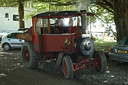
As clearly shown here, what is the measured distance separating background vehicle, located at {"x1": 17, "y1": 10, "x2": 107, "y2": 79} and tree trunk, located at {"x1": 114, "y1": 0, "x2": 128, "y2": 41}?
3.28 meters

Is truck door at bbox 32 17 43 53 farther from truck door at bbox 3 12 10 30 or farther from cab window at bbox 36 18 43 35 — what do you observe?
truck door at bbox 3 12 10 30

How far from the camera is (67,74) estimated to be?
7383 millimetres

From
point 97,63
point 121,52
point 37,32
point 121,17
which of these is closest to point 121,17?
point 121,17

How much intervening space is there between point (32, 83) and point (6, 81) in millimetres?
947

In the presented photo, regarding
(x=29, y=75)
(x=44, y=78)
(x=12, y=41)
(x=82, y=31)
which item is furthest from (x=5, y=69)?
(x=12, y=41)

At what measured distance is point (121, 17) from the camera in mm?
11320

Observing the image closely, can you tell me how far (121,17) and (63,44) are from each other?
4784 millimetres

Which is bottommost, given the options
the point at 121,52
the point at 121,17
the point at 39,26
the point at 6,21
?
the point at 121,52

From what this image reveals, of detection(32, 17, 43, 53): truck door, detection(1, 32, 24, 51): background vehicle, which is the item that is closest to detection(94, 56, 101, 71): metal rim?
detection(32, 17, 43, 53): truck door

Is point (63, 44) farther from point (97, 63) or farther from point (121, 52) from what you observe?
point (121, 52)

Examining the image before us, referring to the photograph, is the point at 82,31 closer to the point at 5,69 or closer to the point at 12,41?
the point at 5,69

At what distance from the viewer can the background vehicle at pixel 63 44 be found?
764cm

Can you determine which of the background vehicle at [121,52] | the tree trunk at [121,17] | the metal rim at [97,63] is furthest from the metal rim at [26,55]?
the tree trunk at [121,17]

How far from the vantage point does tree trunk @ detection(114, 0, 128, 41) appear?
36.7 feet
